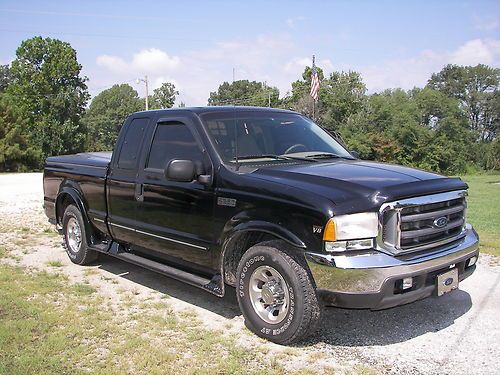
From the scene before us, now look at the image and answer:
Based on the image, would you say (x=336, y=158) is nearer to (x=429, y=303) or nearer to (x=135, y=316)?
(x=429, y=303)

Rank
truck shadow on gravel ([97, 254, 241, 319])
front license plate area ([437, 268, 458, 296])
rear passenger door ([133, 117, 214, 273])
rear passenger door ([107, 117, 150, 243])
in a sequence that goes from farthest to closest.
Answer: rear passenger door ([107, 117, 150, 243]), truck shadow on gravel ([97, 254, 241, 319]), rear passenger door ([133, 117, 214, 273]), front license plate area ([437, 268, 458, 296])

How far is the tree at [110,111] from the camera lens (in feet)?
293

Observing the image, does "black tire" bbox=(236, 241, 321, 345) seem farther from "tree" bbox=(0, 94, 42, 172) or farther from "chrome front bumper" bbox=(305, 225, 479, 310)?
"tree" bbox=(0, 94, 42, 172)

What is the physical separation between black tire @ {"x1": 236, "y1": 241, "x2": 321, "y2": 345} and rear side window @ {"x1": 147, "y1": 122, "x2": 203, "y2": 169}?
1.23 m

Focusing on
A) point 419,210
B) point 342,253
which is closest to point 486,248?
point 419,210

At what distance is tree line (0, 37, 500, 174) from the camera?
4731 cm

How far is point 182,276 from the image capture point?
5031 mm

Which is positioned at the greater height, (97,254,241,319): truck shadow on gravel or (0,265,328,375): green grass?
(0,265,328,375): green grass

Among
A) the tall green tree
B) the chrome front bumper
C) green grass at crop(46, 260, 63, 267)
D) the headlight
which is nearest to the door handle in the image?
green grass at crop(46, 260, 63, 267)

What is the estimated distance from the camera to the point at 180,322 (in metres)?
4.77

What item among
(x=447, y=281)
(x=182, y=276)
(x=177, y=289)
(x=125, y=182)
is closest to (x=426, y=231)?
(x=447, y=281)

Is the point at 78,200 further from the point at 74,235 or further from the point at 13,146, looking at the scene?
the point at 13,146

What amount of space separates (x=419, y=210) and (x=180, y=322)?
94.8 inches

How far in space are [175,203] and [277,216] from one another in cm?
138
